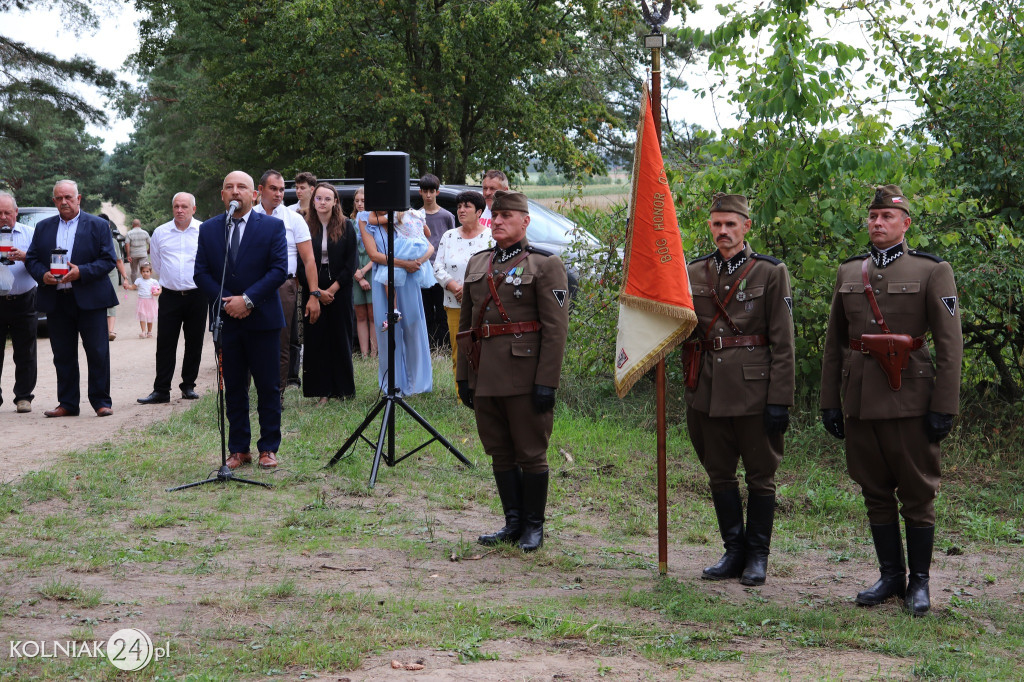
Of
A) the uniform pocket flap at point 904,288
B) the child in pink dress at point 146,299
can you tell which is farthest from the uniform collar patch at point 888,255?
the child in pink dress at point 146,299

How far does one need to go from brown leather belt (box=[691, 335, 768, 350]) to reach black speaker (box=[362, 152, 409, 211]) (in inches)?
116

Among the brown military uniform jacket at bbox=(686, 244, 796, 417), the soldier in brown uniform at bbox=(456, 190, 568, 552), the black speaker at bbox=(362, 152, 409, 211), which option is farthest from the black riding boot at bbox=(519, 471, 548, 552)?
the black speaker at bbox=(362, 152, 409, 211)

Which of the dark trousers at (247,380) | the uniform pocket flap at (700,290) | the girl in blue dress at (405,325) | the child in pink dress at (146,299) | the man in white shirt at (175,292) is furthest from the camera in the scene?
the child in pink dress at (146,299)

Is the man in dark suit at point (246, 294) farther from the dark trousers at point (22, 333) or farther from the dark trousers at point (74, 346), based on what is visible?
the dark trousers at point (22, 333)

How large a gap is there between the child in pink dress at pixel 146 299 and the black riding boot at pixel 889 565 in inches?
543

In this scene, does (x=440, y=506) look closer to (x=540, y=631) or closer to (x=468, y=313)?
(x=468, y=313)

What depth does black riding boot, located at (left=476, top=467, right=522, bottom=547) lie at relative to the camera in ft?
21.1

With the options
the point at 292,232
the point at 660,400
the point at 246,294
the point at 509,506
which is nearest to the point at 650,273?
the point at 660,400

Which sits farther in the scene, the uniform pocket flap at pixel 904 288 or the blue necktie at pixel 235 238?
the blue necktie at pixel 235 238

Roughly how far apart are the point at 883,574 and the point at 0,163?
25656 millimetres

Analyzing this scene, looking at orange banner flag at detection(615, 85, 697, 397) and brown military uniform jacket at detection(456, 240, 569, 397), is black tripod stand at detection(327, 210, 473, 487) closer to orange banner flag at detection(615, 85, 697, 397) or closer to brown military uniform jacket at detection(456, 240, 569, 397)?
brown military uniform jacket at detection(456, 240, 569, 397)

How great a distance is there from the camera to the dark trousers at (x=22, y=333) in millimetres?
10648

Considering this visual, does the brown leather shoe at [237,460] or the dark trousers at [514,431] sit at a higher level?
the dark trousers at [514,431]

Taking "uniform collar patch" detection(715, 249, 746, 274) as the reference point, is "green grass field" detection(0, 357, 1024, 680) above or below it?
below
